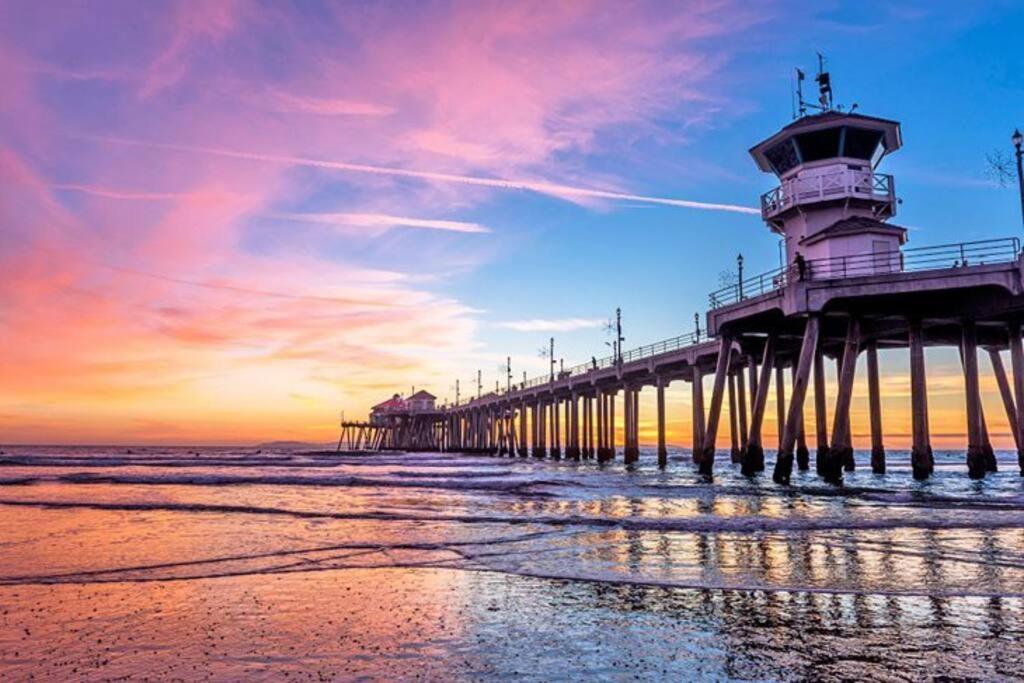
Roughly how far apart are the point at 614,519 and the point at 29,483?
97.8 ft

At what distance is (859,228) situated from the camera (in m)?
30.6

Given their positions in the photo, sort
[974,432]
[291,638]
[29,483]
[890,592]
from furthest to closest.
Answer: [29,483] < [974,432] < [890,592] < [291,638]

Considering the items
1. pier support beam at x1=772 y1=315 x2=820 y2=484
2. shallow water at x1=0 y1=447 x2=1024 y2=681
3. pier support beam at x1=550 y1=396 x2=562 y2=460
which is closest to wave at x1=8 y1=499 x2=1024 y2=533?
shallow water at x1=0 y1=447 x2=1024 y2=681

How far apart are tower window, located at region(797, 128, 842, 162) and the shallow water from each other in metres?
20.7

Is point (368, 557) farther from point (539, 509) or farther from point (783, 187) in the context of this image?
point (783, 187)

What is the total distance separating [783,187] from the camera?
3481 cm

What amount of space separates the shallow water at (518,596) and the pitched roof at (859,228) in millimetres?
16441

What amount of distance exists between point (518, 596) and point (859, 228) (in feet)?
92.9

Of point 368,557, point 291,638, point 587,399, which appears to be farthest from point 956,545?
point 587,399

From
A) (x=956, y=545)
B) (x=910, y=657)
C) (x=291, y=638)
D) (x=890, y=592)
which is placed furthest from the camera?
(x=956, y=545)

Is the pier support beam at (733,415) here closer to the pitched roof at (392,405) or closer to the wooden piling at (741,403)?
the wooden piling at (741,403)

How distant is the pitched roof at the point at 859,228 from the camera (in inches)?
1204

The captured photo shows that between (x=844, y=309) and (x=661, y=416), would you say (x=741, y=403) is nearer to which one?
(x=661, y=416)

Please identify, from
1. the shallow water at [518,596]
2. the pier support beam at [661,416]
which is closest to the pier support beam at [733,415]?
the pier support beam at [661,416]
